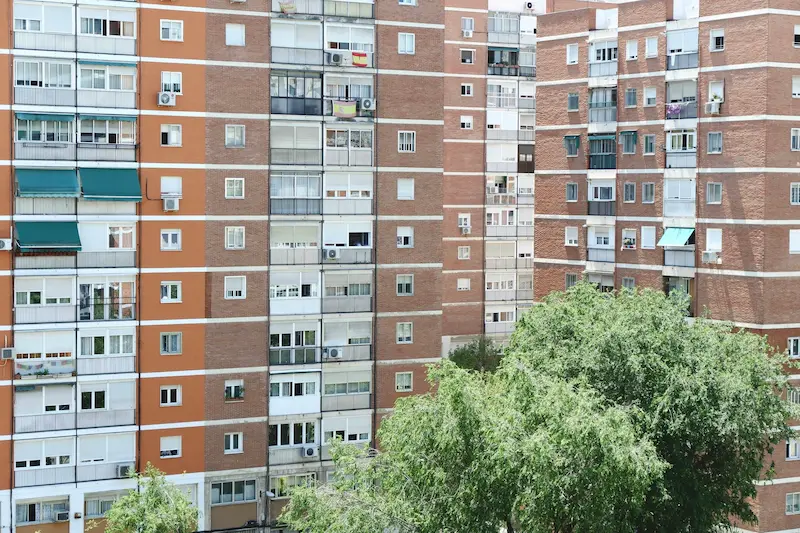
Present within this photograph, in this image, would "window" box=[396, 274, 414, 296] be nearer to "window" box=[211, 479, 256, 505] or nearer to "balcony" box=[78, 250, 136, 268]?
"window" box=[211, 479, 256, 505]

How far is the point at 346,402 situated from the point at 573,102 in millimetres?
18671

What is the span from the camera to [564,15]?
190ft

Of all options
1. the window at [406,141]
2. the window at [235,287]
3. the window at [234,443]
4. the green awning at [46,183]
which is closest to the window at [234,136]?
the window at [235,287]

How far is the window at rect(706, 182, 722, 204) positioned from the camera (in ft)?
167

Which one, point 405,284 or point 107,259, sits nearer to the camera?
point 107,259

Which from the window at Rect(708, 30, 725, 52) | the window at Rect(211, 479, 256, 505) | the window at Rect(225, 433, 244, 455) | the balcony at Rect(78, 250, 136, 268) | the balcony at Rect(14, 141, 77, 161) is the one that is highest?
the window at Rect(708, 30, 725, 52)

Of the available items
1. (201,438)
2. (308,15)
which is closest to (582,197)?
(308,15)

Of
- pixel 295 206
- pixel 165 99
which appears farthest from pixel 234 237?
pixel 165 99

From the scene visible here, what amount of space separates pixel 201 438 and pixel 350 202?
1124 centimetres

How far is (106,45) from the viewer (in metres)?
45.4

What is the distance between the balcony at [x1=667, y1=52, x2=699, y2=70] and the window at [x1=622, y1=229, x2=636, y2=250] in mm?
7555

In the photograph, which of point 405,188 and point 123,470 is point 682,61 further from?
point 123,470

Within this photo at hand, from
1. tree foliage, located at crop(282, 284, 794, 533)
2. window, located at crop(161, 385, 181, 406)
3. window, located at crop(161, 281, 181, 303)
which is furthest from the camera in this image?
window, located at crop(161, 385, 181, 406)

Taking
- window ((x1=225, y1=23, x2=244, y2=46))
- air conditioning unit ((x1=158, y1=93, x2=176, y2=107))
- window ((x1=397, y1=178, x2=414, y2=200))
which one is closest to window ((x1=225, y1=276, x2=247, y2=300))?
air conditioning unit ((x1=158, y1=93, x2=176, y2=107))
